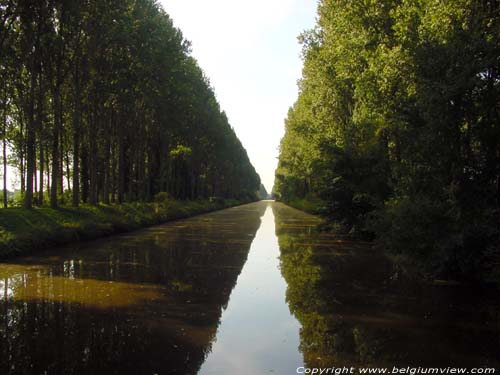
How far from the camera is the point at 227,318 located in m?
8.78

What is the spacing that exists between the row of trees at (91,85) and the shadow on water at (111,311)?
11.3m

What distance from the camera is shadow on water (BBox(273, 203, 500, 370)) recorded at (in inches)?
259

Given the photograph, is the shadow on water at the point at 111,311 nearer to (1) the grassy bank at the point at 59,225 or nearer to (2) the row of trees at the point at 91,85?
(1) the grassy bank at the point at 59,225

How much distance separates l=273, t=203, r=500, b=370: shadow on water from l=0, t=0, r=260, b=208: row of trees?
17.5 meters

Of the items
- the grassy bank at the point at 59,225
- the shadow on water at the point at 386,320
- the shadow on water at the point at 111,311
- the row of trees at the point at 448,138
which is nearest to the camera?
the shadow on water at the point at 111,311

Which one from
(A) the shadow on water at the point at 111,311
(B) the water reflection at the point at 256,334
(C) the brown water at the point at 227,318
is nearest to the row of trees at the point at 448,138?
(C) the brown water at the point at 227,318

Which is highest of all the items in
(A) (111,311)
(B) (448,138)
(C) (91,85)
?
(C) (91,85)

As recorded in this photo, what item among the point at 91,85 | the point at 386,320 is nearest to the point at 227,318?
the point at 386,320

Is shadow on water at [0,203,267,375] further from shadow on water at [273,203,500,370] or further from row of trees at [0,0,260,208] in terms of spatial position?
row of trees at [0,0,260,208]

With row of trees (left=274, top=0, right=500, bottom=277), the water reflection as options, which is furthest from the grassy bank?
row of trees (left=274, top=0, right=500, bottom=277)

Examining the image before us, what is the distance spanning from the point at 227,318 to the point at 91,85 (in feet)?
83.3

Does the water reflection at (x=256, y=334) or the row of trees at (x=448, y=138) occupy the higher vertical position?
the row of trees at (x=448, y=138)

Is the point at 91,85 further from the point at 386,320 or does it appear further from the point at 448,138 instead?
the point at 386,320

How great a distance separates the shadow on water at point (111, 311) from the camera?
6238mm
